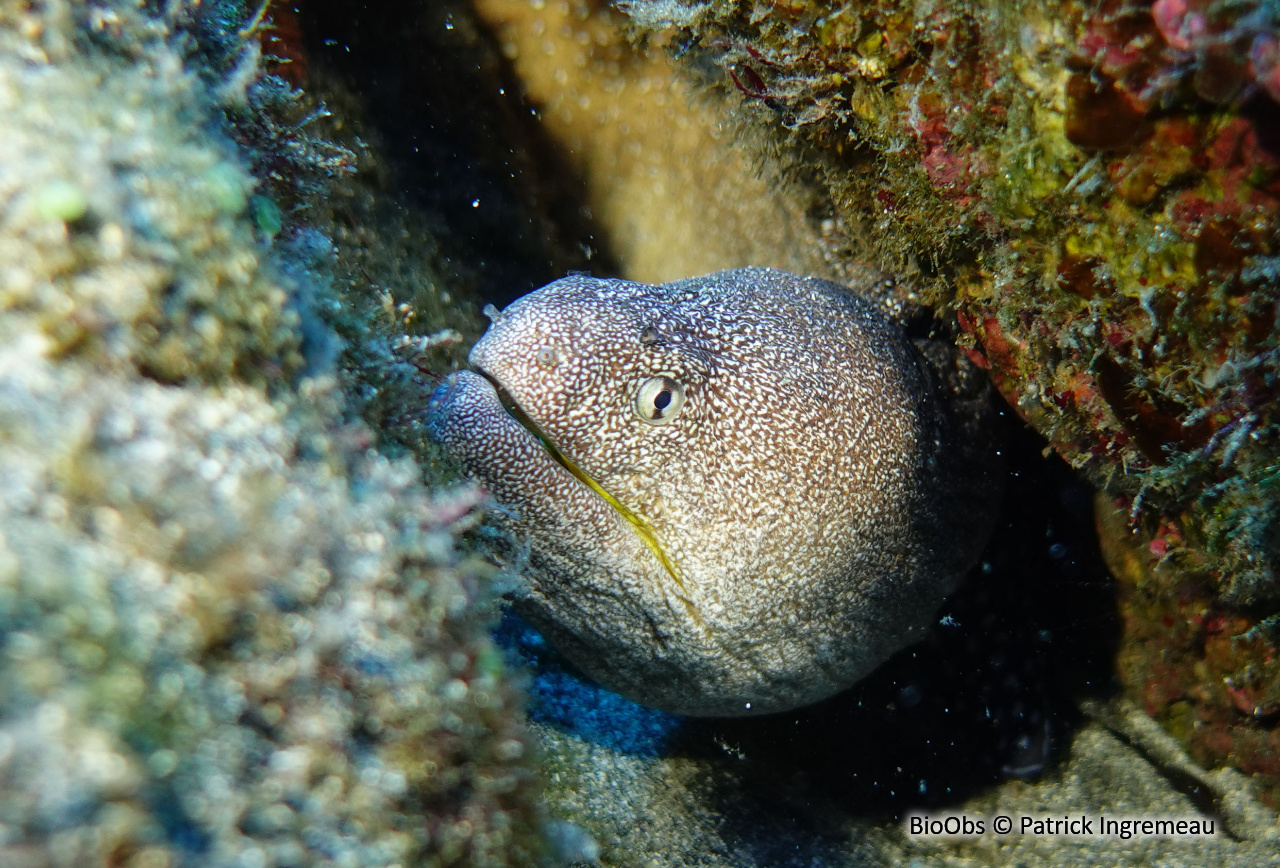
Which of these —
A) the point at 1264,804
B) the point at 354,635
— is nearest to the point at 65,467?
the point at 354,635

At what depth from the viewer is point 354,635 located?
105 cm

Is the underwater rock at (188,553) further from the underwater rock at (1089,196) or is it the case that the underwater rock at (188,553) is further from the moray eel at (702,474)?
the underwater rock at (1089,196)

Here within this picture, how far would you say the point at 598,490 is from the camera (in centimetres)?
233

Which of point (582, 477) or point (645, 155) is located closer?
point (582, 477)

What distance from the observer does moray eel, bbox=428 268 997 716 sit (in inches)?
89.6

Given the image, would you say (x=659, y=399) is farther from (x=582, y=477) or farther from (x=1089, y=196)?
(x=1089, y=196)

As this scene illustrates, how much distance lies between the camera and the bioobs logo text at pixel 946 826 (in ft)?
10.8

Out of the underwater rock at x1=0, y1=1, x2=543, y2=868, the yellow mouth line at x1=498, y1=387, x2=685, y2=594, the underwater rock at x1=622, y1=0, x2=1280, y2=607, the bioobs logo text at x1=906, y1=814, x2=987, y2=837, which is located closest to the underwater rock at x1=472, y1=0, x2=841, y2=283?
the underwater rock at x1=622, y1=0, x2=1280, y2=607

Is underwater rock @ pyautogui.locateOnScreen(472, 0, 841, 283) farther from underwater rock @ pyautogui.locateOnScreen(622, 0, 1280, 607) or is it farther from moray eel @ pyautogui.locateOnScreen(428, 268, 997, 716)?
moray eel @ pyautogui.locateOnScreen(428, 268, 997, 716)

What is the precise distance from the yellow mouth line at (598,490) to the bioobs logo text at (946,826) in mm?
2040

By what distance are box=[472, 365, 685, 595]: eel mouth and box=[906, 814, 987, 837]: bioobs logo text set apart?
2037 mm

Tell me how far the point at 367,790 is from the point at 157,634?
1.22 feet

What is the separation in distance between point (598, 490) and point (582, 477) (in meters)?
0.07

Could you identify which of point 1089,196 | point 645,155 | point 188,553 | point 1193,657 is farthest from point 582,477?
point 1193,657
